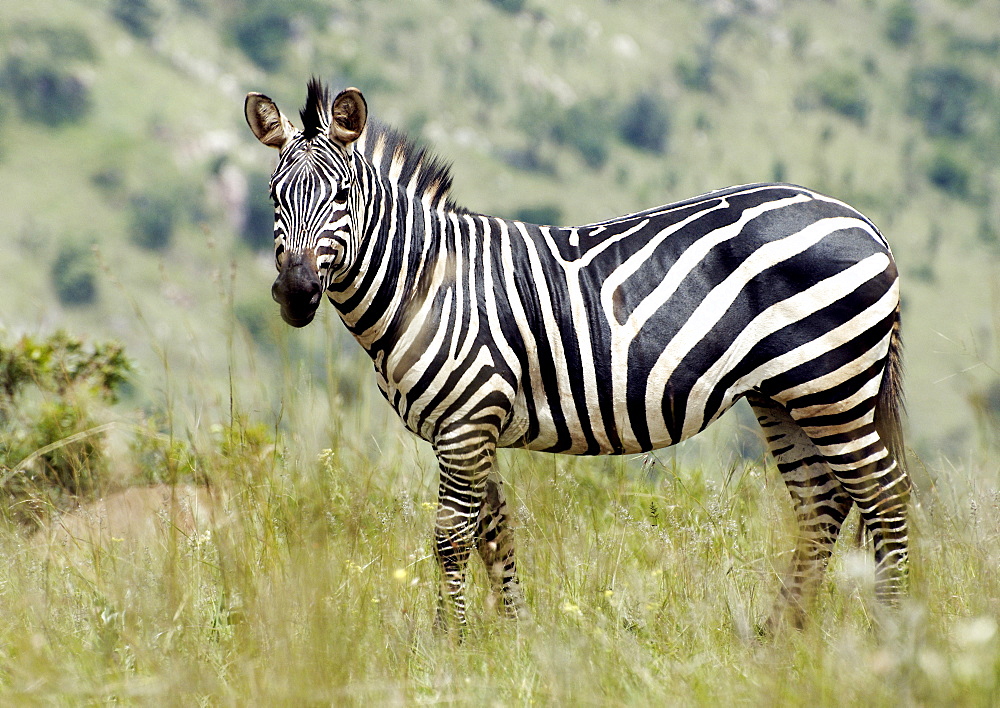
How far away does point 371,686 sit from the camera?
3115 mm

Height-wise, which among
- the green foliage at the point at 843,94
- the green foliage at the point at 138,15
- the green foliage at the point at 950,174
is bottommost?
the green foliage at the point at 950,174

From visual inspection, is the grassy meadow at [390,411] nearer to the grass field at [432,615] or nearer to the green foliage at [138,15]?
the grass field at [432,615]

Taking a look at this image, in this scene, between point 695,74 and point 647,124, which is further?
point 695,74

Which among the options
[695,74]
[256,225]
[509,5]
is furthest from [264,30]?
[695,74]

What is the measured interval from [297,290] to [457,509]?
1.24m

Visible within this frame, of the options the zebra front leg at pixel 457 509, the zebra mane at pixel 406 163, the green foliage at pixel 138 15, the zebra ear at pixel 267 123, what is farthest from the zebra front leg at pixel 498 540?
the green foliage at pixel 138 15

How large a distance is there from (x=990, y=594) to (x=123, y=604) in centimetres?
317

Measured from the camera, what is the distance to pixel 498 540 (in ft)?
15.7

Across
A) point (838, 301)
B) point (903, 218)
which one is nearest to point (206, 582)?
point (838, 301)

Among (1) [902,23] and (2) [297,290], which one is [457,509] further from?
(1) [902,23]

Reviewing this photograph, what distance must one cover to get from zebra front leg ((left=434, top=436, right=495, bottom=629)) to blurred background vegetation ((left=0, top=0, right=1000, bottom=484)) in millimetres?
67065

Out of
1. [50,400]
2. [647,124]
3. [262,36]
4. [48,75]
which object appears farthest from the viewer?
[262,36]

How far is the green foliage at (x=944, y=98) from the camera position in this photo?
435 ft

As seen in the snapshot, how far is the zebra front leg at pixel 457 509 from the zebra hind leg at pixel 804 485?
1.53m
